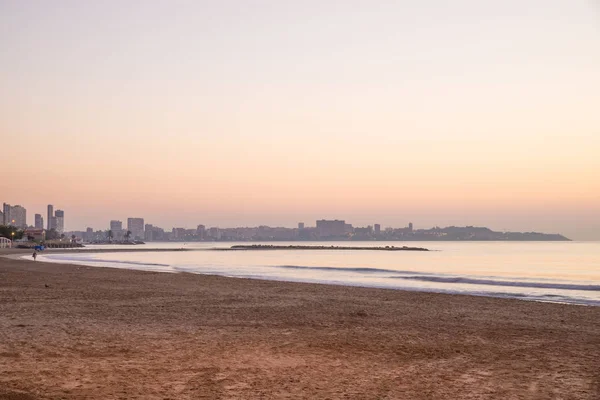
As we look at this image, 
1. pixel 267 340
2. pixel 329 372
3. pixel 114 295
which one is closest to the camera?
pixel 329 372

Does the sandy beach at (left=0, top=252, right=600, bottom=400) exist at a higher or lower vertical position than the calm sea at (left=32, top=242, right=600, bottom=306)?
higher

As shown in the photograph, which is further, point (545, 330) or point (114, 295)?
point (114, 295)

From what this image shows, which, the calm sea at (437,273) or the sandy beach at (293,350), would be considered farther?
the calm sea at (437,273)

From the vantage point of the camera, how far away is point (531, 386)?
907 centimetres

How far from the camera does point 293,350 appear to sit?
39.1ft

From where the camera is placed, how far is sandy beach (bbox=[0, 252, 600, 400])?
8695mm

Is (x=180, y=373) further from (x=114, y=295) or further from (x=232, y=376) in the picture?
(x=114, y=295)

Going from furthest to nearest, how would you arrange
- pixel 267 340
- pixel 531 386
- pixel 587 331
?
pixel 587 331 < pixel 267 340 < pixel 531 386

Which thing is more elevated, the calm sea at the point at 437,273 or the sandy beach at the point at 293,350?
the sandy beach at the point at 293,350

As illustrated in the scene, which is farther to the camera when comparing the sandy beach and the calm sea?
the calm sea

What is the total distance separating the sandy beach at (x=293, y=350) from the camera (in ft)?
28.5

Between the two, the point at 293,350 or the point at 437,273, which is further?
the point at 437,273

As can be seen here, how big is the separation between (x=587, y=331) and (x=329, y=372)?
9.17 meters

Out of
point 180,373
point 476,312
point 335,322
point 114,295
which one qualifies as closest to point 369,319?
point 335,322
